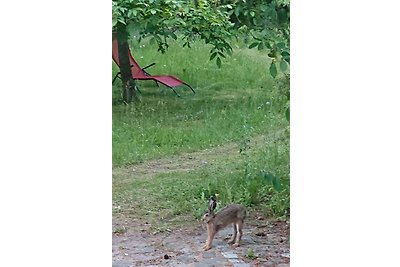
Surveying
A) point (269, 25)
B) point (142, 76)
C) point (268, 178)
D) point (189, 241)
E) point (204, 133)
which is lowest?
point (189, 241)

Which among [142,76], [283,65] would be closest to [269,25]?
[283,65]

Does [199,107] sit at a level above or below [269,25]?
below

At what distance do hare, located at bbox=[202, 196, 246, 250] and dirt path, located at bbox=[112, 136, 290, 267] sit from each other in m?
0.01

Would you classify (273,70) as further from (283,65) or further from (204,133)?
(204,133)

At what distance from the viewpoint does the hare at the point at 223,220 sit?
2.08 meters

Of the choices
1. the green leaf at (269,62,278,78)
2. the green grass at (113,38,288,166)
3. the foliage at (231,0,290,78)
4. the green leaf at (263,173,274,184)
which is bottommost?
the green leaf at (263,173,274,184)

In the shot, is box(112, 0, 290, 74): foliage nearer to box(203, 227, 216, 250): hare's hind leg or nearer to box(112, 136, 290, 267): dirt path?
box(112, 136, 290, 267): dirt path

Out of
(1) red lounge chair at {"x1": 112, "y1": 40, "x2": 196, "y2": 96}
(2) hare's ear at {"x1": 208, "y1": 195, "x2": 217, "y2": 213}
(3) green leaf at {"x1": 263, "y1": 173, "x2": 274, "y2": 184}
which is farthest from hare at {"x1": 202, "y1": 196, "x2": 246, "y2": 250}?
(1) red lounge chair at {"x1": 112, "y1": 40, "x2": 196, "y2": 96}

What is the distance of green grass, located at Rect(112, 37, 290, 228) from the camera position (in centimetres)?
209

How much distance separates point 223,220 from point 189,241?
11cm

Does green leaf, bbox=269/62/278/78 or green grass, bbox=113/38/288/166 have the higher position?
green leaf, bbox=269/62/278/78

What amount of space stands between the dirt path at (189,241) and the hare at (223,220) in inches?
0.5

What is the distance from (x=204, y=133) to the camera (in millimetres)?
2139
